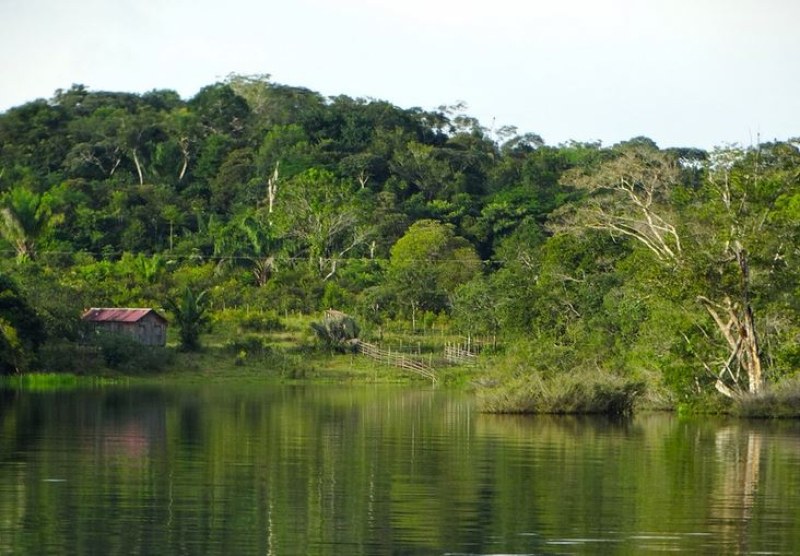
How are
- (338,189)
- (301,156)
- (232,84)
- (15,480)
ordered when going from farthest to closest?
(232,84), (301,156), (338,189), (15,480)

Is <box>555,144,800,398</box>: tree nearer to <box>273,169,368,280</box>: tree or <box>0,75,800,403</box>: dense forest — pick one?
<box>0,75,800,403</box>: dense forest

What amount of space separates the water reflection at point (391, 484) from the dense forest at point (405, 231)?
3983mm

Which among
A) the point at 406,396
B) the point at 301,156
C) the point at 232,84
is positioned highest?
the point at 232,84

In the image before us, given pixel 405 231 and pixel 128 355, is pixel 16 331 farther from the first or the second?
pixel 405 231

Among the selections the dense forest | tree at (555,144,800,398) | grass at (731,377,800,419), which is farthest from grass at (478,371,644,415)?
grass at (731,377,800,419)

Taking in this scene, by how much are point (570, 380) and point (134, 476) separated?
18719 millimetres

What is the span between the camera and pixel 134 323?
66.1 metres

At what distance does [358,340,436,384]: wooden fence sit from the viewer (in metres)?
65.6

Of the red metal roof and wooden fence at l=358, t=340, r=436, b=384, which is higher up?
the red metal roof

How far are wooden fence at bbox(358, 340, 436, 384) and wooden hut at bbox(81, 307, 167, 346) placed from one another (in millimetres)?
8819

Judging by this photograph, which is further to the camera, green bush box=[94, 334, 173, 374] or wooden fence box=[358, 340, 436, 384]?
wooden fence box=[358, 340, 436, 384]

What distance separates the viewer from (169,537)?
56.2 ft

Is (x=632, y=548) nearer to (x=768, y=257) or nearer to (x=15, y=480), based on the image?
(x=15, y=480)

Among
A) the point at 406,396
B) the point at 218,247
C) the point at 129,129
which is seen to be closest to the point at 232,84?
the point at 129,129
